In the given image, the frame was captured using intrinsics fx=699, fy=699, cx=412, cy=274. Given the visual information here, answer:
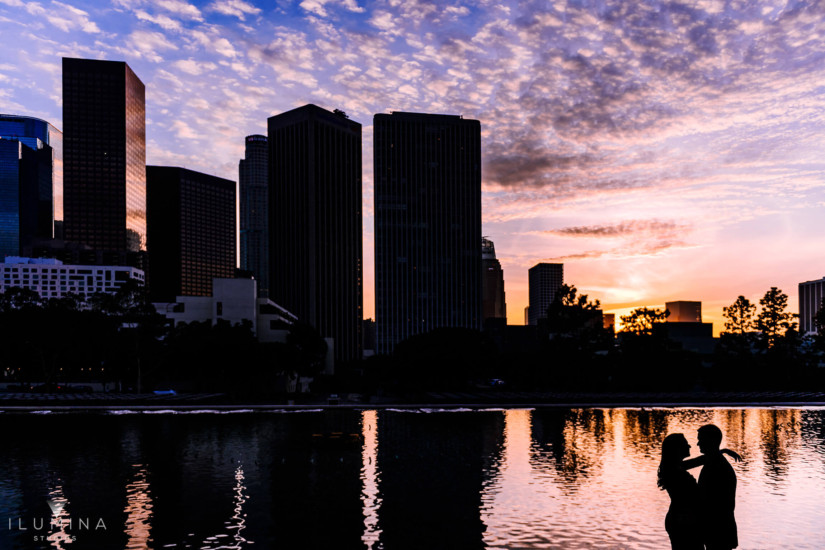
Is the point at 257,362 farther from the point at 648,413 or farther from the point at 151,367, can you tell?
the point at 648,413

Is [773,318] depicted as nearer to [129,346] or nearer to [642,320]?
[642,320]

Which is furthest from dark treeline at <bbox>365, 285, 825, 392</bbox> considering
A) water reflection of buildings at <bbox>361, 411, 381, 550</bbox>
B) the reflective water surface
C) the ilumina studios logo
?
the ilumina studios logo

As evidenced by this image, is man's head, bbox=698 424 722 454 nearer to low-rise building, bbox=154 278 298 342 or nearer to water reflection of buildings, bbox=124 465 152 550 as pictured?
water reflection of buildings, bbox=124 465 152 550

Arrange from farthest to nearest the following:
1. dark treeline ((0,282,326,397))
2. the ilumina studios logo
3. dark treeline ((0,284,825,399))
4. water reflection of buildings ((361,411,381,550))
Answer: dark treeline ((0,284,825,399)), dark treeline ((0,282,326,397)), water reflection of buildings ((361,411,381,550)), the ilumina studios logo

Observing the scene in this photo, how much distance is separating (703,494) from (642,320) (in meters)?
118

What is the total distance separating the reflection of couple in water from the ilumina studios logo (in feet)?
66.5

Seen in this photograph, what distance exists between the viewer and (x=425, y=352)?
128750 millimetres

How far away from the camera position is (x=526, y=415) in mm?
71625

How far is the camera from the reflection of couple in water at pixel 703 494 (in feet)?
35.2

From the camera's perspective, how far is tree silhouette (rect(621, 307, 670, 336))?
12172cm

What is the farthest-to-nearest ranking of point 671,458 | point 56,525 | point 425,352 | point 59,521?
point 425,352 < point 59,521 < point 56,525 < point 671,458

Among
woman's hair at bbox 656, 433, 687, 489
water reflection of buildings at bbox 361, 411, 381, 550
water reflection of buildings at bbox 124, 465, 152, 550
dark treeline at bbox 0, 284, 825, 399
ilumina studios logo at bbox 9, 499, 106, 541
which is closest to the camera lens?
woman's hair at bbox 656, 433, 687, 489

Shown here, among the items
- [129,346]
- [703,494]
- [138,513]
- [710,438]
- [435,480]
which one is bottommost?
[435,480]

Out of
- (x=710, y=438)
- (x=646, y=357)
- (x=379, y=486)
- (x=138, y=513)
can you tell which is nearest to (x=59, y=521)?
(x=138, y=513)
